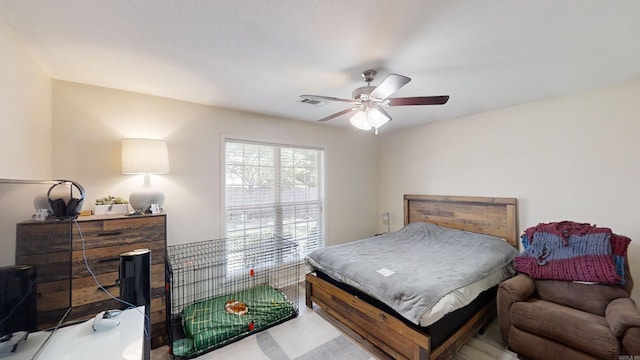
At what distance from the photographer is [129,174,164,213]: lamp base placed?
7.51ft

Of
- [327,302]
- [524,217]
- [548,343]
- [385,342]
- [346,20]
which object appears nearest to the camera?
[346,20]

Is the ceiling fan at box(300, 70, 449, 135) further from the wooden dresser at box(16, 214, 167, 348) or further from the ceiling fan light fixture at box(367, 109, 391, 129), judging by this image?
the wooden dresser at box(16, 214, 167, 348)

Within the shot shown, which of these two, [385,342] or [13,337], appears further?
[385,342]

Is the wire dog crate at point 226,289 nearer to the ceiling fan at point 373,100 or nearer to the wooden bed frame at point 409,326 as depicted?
the wooden bed frame at point 409,326

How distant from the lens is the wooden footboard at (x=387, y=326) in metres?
1.81

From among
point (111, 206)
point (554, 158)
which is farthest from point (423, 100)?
point (111, 206)

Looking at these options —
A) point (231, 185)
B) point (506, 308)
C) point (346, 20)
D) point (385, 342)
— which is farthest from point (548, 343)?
point (231, 185)

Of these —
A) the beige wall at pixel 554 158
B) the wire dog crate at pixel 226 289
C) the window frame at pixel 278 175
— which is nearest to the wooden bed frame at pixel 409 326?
the beige wall at pixel 554 158

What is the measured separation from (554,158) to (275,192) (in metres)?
3.45

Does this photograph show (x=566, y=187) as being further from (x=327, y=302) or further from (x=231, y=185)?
(x=231, y=185)

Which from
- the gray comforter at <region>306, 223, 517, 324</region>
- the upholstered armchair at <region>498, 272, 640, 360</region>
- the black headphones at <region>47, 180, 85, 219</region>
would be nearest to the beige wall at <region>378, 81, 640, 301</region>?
the gray comforter at <region>306, 223, 517, 324</region>

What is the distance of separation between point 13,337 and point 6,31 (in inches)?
67.8

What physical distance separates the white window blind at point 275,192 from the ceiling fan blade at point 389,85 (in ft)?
6.53

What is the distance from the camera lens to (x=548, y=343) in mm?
1867
